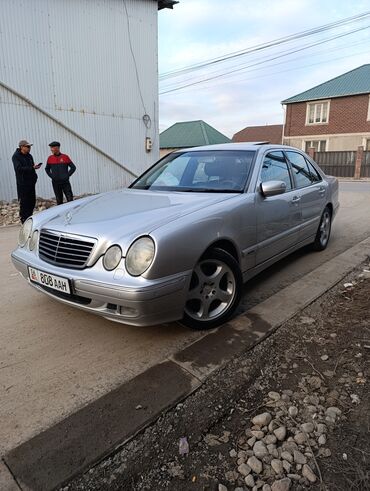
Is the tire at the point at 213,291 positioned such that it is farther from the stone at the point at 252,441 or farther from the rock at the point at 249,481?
the rock at the point at 249,481

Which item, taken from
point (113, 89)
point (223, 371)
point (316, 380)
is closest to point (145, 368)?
point (223, 371)

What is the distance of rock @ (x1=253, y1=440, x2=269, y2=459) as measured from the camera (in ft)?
6.02

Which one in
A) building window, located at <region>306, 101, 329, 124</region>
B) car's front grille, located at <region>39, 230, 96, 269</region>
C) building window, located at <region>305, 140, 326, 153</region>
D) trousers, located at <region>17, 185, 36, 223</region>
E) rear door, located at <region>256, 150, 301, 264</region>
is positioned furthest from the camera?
building window, located at <region>305, 140, 326, 153</region>

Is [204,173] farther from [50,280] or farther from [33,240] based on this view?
[50,280]

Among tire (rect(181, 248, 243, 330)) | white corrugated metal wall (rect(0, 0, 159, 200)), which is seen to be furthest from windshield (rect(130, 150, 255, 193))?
white corrugated metal wall (rect(0, 0, 159, 200))

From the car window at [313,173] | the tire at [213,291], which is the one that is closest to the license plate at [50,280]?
the tire at [213,291]

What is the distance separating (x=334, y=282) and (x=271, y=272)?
2.44 ft

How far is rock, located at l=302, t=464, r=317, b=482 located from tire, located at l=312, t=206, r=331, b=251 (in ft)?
12.7

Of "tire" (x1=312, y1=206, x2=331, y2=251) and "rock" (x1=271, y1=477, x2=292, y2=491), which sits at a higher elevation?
"tire" (x1=312, y1=206, x2=331, y2=251)

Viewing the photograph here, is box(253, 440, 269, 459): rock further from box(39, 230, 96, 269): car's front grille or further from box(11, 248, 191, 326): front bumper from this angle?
box(39, 230, 96, 269): car's front grille

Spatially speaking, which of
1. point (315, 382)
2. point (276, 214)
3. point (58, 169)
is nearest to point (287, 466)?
point (315, 382)

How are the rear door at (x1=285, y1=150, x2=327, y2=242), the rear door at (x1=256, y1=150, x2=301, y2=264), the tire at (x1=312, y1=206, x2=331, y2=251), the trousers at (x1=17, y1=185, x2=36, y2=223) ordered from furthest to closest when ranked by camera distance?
1. the trousers at (x1=17, y1=185, x2=36, y2=223)
2. the tire at (x1=312, y1=206, x2=331, y2=251)
3. the rear door at (x1=285, y1=150, x2=327, y2=242)
4. the rear door at (x1=256, y1=150, x2=301, y2=264)

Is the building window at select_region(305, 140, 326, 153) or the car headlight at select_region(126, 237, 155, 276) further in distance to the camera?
the building window at select_region(305, 140, 326, 153)

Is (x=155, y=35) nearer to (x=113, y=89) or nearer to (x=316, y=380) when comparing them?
(x=113, y=89)
